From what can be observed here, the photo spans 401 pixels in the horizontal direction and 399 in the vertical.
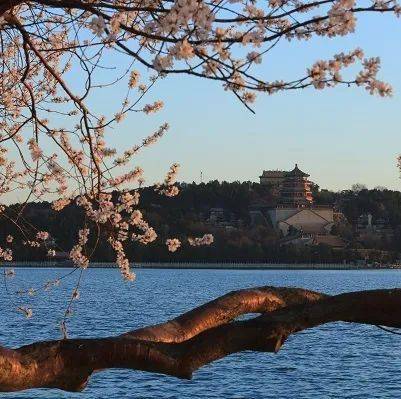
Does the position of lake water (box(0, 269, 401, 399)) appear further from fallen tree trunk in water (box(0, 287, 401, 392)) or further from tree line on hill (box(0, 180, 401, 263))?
tree line on hill (box(0, 180, 401, 263))

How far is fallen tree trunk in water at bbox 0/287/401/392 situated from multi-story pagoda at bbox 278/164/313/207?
158 m

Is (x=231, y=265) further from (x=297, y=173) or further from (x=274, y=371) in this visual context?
(x=274, y=371)

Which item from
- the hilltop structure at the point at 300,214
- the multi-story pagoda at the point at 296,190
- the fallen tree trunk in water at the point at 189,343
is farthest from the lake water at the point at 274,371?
the multi-story pagoda at the point at 296,190

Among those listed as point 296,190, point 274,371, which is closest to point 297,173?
point 296,190

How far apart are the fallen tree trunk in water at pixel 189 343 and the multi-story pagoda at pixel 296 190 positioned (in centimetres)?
15755

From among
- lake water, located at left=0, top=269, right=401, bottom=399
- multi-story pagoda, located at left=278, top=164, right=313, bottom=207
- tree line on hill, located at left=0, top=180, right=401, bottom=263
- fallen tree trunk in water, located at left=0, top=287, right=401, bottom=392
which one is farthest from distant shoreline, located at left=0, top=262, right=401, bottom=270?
fallen tree trunk in water, located at left=0, top=287, right=401, bottom=392

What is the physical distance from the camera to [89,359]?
3.75m

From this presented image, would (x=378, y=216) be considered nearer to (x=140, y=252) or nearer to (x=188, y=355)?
(x=140, y=252)

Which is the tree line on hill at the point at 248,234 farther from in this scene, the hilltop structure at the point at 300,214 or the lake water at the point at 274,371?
the lake water at the point at 274,371

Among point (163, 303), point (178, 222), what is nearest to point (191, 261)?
point (178, 222)

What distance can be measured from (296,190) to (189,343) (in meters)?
163

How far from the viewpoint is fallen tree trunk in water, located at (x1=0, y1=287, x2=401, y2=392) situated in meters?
3.60

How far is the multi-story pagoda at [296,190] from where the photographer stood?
16312 cm

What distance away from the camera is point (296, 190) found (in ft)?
543
